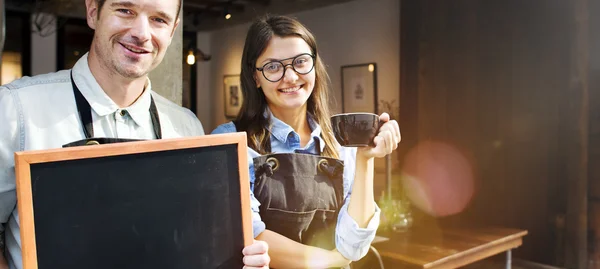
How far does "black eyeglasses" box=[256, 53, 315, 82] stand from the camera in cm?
→ 145

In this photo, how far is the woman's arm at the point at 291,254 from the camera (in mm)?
1420

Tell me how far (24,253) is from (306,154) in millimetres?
823

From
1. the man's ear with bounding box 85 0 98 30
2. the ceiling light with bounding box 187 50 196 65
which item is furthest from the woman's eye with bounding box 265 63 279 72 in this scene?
the ceiling light with bounding box 187 50 196 65

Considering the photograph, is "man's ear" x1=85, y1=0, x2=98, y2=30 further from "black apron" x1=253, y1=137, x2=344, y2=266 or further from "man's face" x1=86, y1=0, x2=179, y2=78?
"black apron" x1=253, y1=137, x2=344, y2=266

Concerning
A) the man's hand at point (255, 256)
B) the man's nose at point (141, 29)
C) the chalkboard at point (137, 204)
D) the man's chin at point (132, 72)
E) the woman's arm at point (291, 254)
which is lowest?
the woman's arm at point (291, 254)

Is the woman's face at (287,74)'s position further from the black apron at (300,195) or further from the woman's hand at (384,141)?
the woman's hand at (384,141)

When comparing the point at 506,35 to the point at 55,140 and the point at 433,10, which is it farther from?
the point at 55,140

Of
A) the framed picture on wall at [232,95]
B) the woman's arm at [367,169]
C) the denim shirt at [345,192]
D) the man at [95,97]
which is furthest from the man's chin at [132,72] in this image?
the framed picture on wall at [232,95]

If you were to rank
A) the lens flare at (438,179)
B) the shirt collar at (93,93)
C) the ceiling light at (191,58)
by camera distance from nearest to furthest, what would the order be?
the shirt collar at (93,93)
the lens flare at (438,179)
the ceiling light at (191,58)

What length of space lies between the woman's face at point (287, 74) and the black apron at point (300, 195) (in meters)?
0.16

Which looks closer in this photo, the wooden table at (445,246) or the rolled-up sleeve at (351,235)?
the rolled-up sleeve at (351,235)

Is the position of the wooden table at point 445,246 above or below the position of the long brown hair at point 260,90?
below

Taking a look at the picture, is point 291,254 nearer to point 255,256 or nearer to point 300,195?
point 300,195

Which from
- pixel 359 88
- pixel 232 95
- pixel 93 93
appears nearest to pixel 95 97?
pixel 93 93
